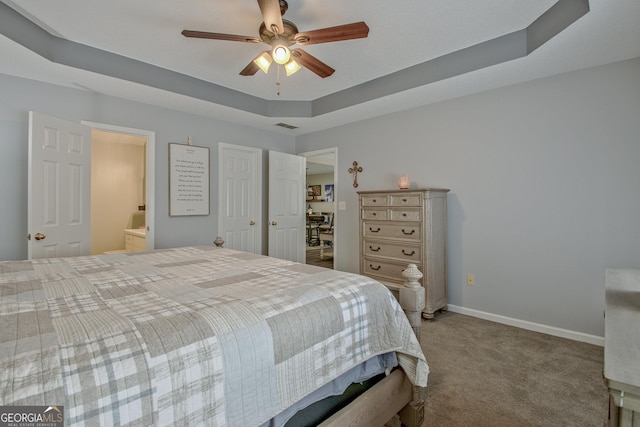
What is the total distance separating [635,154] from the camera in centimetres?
238

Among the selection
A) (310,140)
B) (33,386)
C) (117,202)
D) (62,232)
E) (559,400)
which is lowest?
(559,400)

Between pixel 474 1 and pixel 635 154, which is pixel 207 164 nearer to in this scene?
pixel 474 1

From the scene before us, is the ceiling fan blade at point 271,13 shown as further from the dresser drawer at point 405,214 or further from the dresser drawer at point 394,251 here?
the dresser drawer at point 394,251

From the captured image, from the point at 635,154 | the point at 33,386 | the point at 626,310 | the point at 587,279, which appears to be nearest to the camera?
the point at 33,386

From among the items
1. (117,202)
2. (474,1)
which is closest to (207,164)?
(117,202)

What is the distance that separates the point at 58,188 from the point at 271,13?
2.63 metres

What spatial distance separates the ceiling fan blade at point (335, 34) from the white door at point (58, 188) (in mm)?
2492

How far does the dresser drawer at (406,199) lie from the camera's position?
10.3ft

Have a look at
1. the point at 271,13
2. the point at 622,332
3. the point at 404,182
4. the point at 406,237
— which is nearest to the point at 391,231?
the point at 406,237

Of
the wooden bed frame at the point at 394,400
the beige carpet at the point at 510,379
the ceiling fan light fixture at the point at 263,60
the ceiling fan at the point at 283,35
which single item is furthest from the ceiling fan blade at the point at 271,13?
the beige carpet at the point at 510,379

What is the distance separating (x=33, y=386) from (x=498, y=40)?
3.37 metres

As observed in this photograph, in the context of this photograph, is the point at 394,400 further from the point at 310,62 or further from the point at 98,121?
the point at 98,121

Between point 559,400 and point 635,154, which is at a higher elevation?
point 635,154

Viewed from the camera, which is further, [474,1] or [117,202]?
[117,202]
